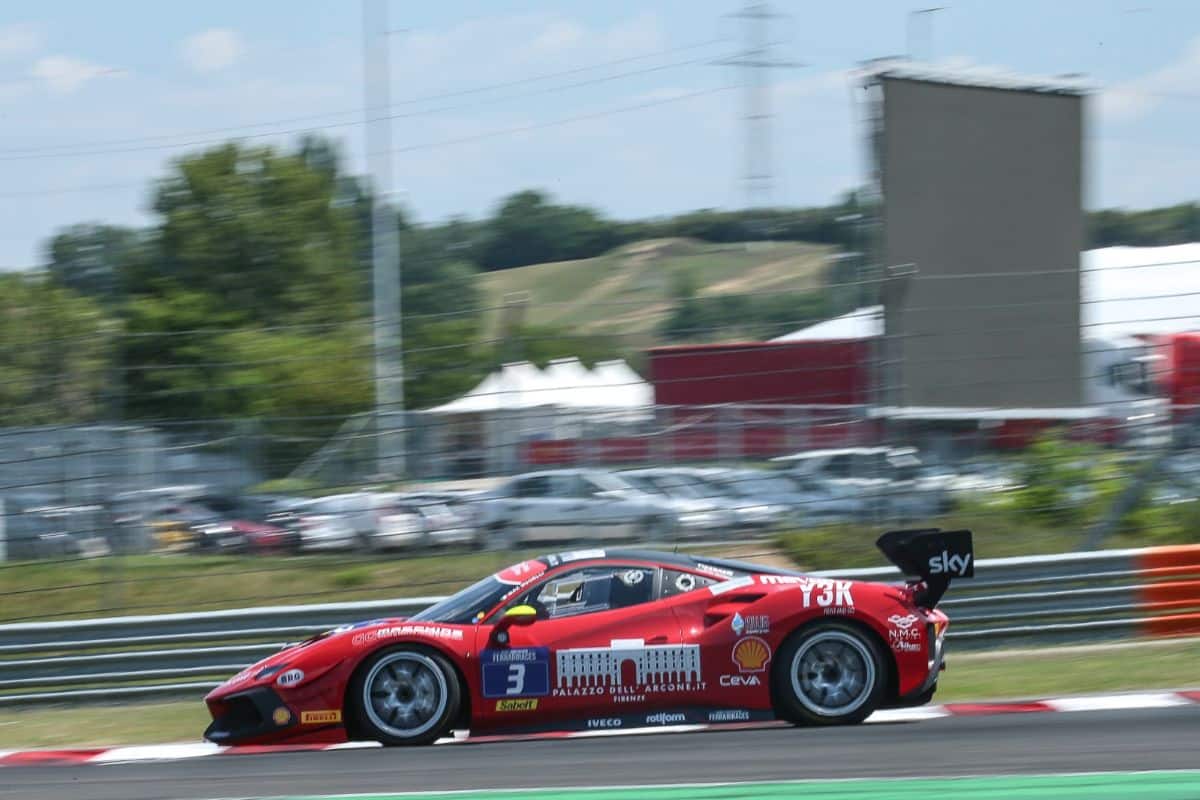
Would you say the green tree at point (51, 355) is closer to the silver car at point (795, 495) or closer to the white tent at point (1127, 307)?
the silver car at point (795, 495)

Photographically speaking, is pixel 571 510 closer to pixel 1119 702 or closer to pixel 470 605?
pixel 470 605

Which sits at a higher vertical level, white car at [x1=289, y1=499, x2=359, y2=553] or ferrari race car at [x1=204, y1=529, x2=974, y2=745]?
white car at [x1=289, y1=499, x2=359, y2=553]

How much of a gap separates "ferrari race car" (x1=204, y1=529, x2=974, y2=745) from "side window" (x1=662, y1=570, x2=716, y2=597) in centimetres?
14

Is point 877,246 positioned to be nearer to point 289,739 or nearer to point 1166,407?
point 1166,407

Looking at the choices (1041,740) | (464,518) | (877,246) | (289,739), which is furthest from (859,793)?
(877,246)

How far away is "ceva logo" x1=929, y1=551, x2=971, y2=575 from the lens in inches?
297

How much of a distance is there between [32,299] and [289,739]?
36.4 m

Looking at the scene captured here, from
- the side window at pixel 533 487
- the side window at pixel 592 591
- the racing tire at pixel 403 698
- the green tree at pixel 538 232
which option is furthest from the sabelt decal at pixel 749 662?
the green tree at pixel 538 232

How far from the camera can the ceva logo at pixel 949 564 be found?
755 centimetres

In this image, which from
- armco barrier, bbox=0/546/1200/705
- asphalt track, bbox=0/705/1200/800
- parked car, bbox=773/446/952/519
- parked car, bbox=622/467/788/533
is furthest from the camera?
parked car, bbox=622/467/788/533

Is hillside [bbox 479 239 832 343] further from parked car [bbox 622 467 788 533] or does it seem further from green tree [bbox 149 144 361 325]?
parked car [bbox 622 467 788 533]

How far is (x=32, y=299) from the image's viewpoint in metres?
40.4

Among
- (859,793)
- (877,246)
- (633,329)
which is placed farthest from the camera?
(877,246)

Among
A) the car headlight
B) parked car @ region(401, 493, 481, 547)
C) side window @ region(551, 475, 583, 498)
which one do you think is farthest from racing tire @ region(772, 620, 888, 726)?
side window @ region(551, 475, 583, 498)
